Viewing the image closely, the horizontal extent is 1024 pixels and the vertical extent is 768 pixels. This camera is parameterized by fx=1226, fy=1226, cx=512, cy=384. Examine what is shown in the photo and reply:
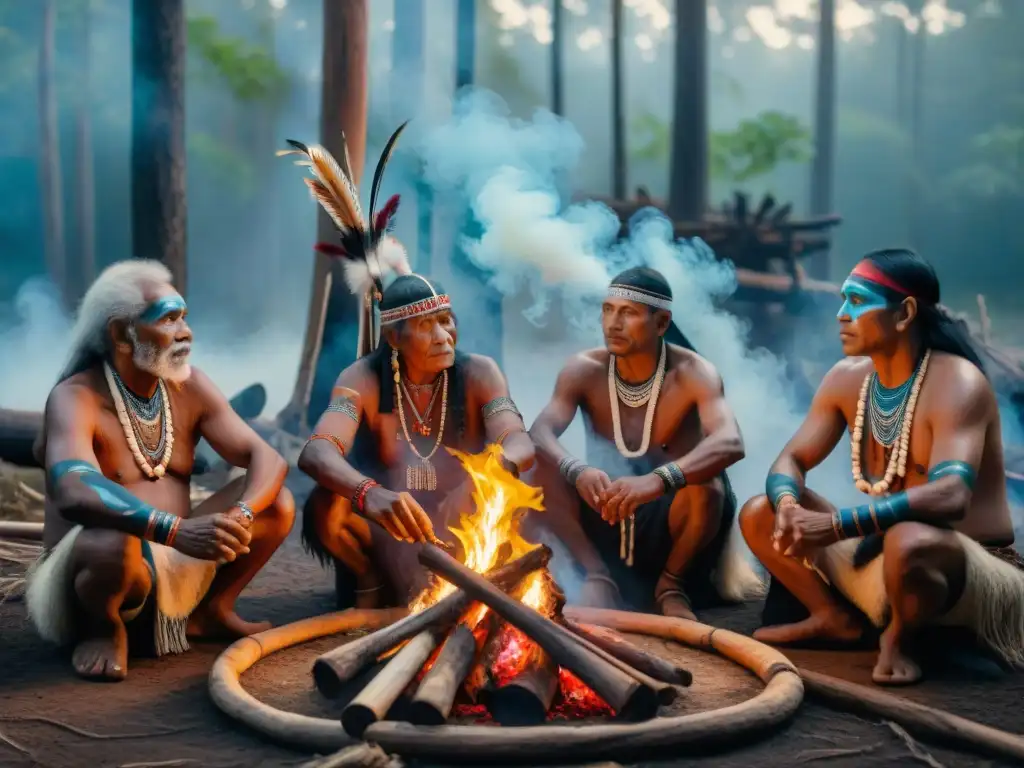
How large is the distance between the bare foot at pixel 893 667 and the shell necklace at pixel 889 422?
62 cm

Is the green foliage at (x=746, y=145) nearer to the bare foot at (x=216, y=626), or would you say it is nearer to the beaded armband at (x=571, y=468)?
the beaded armband at (x=571, y=468)

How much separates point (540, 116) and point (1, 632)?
742 centimetres

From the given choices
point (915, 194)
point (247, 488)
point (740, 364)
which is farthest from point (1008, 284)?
point (247, 488)

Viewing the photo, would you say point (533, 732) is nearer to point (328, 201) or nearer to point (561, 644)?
point (561, 644)

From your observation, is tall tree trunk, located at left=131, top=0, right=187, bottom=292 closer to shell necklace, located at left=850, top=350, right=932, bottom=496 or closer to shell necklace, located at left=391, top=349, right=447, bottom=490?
shell necklace, located at left=391, top=349, right=447, bottom=490

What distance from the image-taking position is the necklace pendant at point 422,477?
5.72 m

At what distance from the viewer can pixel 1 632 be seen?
5.50 m

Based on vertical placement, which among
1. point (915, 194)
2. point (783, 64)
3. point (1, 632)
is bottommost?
point (1, 632)

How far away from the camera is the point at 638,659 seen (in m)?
4.44

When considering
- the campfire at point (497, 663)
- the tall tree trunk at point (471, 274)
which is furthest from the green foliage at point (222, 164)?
the campfire at point (497, 663)

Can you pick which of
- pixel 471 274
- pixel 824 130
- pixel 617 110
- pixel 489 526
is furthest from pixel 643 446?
pixel 824 130

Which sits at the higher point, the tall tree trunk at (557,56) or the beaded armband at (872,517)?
the tall tree trunk at (557,56)

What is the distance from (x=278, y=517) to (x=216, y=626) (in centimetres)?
55

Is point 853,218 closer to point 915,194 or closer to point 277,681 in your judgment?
point 915,194
